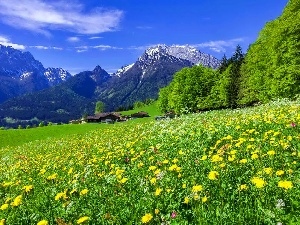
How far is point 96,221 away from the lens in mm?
5570

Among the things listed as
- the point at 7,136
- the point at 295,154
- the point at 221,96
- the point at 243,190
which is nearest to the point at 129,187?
the point at 243,190

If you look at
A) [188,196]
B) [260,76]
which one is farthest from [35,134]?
[188,196]

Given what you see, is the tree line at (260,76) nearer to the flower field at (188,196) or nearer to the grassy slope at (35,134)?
the flower field at (188,196)

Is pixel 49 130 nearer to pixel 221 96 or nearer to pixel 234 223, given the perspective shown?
pixel 221 96

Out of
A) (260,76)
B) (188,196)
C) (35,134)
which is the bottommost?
(35,134)

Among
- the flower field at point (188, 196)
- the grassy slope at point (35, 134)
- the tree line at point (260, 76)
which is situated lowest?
the grassy slope at point (35, 134)

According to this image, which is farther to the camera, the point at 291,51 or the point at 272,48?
the point at 272,48

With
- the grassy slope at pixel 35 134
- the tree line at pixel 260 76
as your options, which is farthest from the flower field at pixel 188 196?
the grassy slope at pixel 35 134

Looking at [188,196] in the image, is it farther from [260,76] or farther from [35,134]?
[35,134]

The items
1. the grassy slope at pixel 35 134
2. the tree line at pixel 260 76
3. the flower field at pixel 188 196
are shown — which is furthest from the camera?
the grassy slope at pixel 35 134

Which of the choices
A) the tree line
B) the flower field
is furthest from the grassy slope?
the flower field

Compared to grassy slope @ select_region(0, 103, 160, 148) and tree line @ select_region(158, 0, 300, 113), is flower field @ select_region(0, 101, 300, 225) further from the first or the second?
grassy slope @ select_region(0, 103, 160, 148)

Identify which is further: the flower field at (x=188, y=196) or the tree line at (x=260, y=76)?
the tree line at (x=260, y=76)

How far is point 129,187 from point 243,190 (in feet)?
7.67
